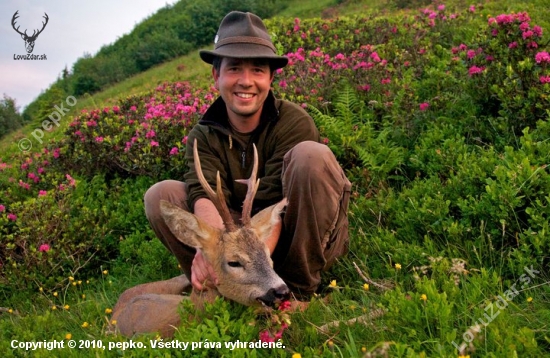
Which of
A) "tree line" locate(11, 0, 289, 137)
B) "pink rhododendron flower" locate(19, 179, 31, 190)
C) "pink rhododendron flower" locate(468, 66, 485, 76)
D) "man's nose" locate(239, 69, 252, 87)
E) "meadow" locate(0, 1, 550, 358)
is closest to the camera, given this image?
"meadow" locate(0, 1, 550, 358)

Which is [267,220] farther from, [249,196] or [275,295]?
[275,295]

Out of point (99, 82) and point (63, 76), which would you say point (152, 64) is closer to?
point (99, 82)

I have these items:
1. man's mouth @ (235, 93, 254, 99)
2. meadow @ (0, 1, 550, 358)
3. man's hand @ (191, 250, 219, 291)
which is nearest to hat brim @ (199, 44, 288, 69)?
man's mouth @ (235, 93, 254, 99)

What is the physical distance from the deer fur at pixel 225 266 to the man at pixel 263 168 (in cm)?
12

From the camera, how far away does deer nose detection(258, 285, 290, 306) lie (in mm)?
3162

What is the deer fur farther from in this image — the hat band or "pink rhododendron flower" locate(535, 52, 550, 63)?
"pink rhododendron flower" locate(535, 52, 550, 63)

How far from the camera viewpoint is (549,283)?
11.0 feet

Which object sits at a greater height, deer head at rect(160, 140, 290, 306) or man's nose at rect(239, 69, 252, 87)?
man's nose at rect(239, 69, 252, 87)

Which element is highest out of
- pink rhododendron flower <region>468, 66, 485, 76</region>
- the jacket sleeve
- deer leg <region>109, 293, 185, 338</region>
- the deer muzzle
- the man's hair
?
the man's hair

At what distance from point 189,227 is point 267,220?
0.53m

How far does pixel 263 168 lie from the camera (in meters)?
4.32

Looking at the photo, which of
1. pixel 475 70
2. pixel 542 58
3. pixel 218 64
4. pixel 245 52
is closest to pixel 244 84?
pixel 245 52

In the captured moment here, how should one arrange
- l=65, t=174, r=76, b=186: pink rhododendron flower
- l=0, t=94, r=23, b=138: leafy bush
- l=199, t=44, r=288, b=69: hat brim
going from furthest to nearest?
l=0, t=94, r=23, b=138: leafy bush, l=65, t=174, r=76, b=186: pink rhododendron flower, l=199, t=44, r=288, b=69: hat brim

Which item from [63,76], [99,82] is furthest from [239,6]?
[63,76]
